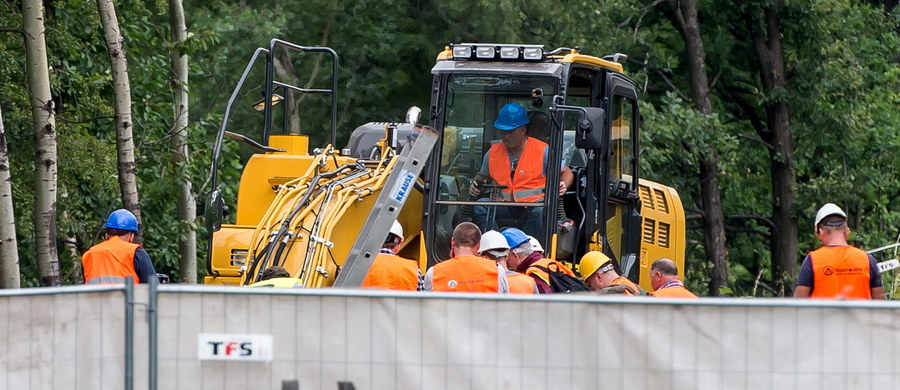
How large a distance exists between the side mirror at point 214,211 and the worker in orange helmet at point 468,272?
241 centimetres

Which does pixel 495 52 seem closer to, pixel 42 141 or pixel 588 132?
pixel 588 132

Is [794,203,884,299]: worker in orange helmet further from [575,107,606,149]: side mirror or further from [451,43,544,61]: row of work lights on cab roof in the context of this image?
[451,43,544,61]: row of work lights on cab roof

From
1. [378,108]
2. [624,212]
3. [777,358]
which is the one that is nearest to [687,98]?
[378,108]

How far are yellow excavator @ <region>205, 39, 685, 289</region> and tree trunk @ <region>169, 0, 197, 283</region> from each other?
16.6 feet

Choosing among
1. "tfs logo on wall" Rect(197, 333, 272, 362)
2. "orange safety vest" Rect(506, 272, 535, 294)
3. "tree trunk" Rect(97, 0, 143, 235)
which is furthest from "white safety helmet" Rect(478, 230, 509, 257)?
"tree trunk" Rect(97, 0, 143, 235)

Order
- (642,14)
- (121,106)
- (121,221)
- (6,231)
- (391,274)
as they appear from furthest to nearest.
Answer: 1. (642,14)
2. (121,106)
3. (6,231)
4. (121,221)
5. (391,274)

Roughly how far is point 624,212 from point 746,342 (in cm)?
575

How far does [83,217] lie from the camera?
17438 millimetres

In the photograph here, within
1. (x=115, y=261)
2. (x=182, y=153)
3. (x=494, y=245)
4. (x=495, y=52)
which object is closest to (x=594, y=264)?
(x=494, y=245)

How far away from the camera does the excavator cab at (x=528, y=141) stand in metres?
10.1

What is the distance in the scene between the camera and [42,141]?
13.6 m

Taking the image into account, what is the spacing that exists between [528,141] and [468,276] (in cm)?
205

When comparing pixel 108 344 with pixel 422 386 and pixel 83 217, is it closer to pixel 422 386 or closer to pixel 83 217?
pixel 422 386

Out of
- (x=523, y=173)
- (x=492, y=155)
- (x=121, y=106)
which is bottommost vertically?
(x=523, y=173)
